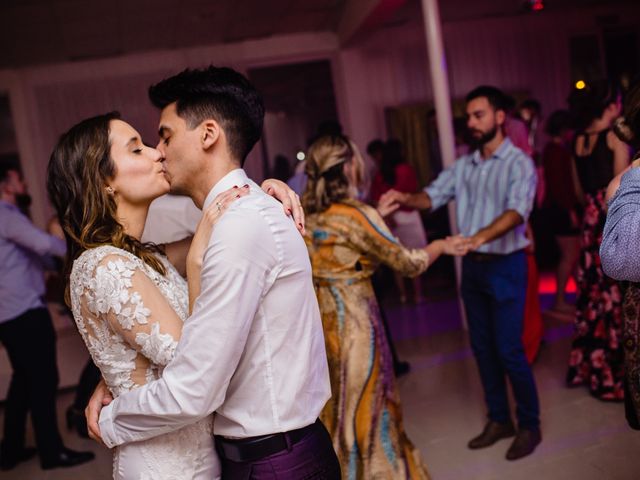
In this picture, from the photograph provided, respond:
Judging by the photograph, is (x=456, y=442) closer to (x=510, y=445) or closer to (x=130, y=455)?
(x=510, y=445)

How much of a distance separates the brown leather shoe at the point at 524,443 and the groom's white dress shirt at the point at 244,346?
1.98 meters

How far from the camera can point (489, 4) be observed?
27.9 ft

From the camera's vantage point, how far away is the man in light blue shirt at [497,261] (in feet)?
10.1

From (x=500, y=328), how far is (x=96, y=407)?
216 cm

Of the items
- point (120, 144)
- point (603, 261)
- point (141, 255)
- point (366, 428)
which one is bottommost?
point (366, 428)

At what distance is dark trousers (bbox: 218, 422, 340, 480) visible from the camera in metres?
1.26

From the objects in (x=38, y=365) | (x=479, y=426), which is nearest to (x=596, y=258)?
(x=479, y=426)

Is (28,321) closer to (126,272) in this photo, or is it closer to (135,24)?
(126,272)

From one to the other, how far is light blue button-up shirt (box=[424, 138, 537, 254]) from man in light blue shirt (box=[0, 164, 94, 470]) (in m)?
2.13

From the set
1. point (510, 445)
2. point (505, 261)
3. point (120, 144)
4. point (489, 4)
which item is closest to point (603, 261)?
point (120, 144)

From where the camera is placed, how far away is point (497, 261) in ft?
10.3

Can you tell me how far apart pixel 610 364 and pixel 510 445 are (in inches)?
32.9

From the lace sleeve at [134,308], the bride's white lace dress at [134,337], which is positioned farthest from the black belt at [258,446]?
the lace sleeve at [134,308]

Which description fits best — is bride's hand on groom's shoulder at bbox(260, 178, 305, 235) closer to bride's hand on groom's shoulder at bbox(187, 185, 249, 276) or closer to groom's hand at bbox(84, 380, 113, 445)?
bride's hand on groom's shoulder at bbox(187, 185, 249, 276)
